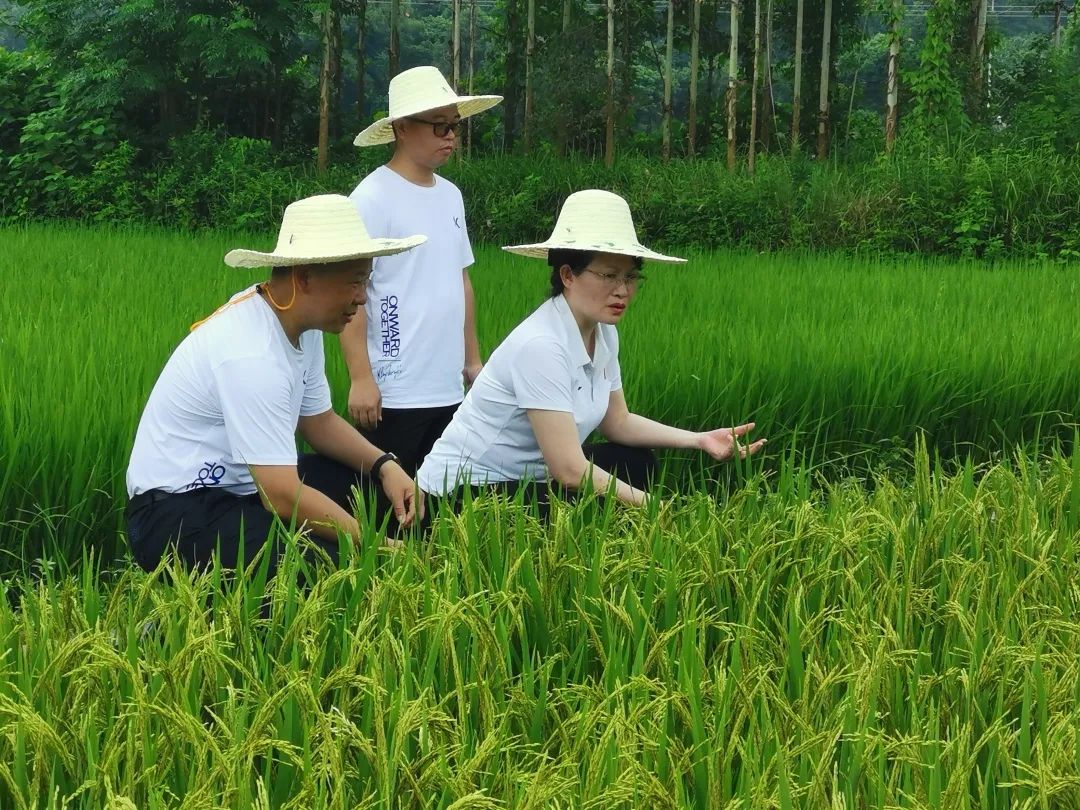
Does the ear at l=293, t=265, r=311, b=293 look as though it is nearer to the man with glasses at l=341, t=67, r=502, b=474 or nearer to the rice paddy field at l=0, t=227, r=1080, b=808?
the rice paddy field at l=0, t=227, r=1080, b=808

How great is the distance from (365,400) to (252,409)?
32.6 inches

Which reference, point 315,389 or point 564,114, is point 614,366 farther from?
point 564,114

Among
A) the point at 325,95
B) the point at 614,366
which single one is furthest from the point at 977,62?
the point at 614,366

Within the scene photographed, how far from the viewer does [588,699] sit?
1.64 metres

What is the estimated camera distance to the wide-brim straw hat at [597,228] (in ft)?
10.2

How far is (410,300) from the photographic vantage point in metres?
3.60

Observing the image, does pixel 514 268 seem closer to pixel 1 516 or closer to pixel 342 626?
pixel 1 516

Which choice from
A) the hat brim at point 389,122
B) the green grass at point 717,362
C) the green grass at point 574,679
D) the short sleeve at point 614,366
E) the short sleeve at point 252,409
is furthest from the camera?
the hat brim at point 389,122

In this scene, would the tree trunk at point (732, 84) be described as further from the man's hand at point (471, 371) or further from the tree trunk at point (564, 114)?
the man's hand at point (471, 371)

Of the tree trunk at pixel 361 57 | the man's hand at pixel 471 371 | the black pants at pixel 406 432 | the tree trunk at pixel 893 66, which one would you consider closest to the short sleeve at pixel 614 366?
the black pants at pixel 406 432

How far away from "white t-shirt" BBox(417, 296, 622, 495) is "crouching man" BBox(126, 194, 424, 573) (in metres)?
0.45

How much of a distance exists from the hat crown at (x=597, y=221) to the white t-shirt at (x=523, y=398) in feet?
0.54

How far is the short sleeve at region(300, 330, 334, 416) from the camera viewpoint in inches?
118

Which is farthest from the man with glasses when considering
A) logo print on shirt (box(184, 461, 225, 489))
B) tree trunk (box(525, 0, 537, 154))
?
tree trunk (box(525, 0, 537, 154))
